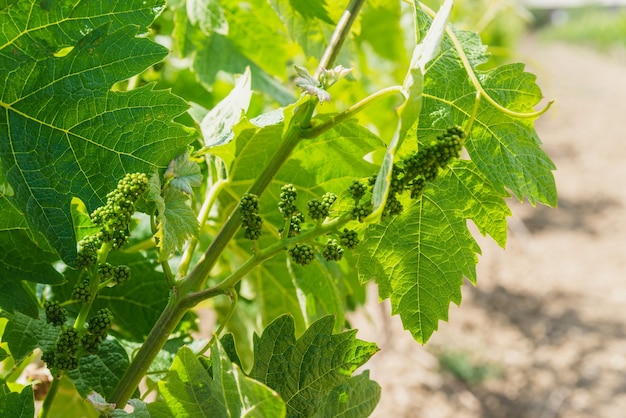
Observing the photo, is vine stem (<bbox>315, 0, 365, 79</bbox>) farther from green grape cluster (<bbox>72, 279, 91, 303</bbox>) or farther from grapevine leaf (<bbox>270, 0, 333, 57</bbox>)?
green grape cluster (<bbox>72, 279, 91, 303</bbox>)

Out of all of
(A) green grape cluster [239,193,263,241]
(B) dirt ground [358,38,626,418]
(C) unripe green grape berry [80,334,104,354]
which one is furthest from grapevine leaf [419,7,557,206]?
(B) dirt ground [358,38,626,418]

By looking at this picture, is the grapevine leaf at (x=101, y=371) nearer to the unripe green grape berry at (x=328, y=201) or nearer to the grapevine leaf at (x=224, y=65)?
the unripe green grape berry at (x=328, y=201)

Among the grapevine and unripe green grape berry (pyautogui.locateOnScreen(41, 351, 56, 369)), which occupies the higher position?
the grapevine

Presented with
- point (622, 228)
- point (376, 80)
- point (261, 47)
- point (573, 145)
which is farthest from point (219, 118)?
point (573, 145)

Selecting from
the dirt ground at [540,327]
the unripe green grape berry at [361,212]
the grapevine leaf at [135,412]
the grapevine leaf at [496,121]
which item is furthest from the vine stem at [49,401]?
the dirt ground at [540,327]

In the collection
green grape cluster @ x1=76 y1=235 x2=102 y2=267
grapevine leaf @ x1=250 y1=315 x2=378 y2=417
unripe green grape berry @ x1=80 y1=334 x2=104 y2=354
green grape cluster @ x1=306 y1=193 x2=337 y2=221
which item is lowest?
unripe green grape berry @ x1=80 y1=334 x2=104 y2=354

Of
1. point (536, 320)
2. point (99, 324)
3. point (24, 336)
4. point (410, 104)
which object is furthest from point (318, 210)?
point (536, 320)
